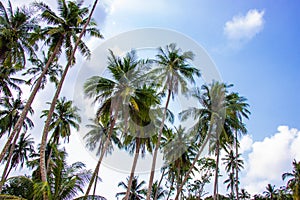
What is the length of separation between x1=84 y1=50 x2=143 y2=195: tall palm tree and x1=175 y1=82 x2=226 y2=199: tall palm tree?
29.0 ft

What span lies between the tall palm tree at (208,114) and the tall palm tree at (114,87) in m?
8.84

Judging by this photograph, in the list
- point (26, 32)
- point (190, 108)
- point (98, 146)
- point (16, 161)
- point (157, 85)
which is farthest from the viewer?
point (16, 161)

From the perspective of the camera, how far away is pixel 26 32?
2250 cm

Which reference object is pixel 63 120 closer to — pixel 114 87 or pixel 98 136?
pixel 98 136

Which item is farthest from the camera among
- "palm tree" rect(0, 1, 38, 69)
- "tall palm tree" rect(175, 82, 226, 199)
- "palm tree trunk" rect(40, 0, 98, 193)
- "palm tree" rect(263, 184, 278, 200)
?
"palm tree" rect(263, 184, 278, 200)

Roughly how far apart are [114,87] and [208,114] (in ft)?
36.6

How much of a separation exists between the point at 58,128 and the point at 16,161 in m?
9.36

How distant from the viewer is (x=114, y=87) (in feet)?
73.4

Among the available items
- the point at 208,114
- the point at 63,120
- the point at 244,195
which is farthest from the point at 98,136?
the point at 244,195

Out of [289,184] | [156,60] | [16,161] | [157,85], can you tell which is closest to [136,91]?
[157,85]

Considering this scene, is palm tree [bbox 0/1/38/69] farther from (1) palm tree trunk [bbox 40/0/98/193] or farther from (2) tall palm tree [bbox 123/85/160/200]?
(2) tall palm tree [bbox 123/85/160/200]

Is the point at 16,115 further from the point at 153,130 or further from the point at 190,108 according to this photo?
the point at 190,108

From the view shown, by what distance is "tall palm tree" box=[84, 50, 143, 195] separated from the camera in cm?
2181

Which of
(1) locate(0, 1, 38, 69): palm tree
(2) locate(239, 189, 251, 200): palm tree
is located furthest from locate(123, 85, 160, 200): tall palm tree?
(2) locate(239, 189, 251, 200): palm tree
